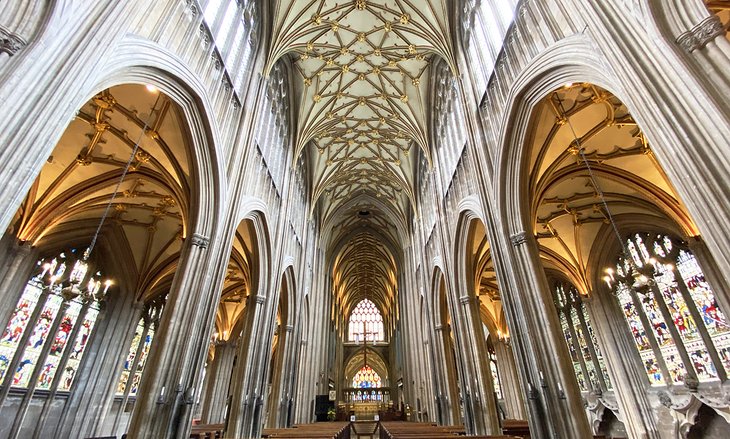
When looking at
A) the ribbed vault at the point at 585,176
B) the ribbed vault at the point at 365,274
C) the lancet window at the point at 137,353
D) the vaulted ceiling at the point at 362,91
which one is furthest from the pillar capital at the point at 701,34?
the ribbed vault at the point at 365,274

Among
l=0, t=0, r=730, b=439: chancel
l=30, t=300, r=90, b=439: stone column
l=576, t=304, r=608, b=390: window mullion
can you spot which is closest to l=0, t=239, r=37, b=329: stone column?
l=0, t=0, r=730, b=439: chancel

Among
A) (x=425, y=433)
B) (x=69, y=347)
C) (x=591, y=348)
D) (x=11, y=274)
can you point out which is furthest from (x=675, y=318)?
(x=69, y=347)

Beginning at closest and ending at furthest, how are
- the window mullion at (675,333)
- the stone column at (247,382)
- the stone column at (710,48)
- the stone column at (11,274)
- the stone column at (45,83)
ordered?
the stone column at (45,83), the stone column at (710,48), the stone column at (247,382), the stone column at (11,274), the window mullion at (675,333)

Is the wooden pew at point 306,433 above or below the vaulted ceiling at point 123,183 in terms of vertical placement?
below

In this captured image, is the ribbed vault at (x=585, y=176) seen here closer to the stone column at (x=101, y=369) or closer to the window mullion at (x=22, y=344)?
the window mullion at (x=22, y=344)

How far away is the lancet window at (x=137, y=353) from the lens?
1570 centimetres

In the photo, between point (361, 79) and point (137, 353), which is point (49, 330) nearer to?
point (137, 353)

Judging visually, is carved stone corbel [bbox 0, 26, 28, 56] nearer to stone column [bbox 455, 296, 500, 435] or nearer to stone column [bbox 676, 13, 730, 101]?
stone column [bbox 676, 13, 730, 101]

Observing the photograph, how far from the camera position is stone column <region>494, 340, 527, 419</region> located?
20844 mm

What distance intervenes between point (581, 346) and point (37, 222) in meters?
21.9

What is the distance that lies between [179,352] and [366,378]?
120 ft

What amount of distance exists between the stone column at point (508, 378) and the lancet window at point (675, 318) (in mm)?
9496

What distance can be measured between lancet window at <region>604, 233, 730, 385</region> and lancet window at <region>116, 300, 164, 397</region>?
19.5m

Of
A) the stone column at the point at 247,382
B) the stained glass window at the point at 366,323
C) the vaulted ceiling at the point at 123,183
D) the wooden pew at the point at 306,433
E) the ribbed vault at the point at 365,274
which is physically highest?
the ribbed vault at the point at 365,274
